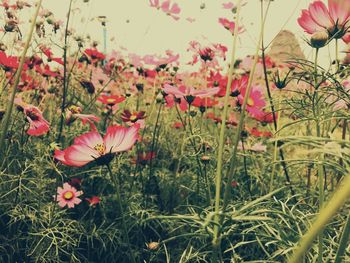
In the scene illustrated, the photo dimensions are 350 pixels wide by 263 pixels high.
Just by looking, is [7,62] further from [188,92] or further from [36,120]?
[188,92]

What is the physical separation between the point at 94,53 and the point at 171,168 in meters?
0.53

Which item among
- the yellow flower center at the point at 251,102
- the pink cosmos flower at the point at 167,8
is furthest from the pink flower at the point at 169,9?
the yellow flower center at the point at 251,102

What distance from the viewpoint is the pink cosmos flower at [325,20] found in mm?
689

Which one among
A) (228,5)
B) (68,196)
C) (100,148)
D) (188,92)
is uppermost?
(228,5)

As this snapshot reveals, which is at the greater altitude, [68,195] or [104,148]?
[104,148]

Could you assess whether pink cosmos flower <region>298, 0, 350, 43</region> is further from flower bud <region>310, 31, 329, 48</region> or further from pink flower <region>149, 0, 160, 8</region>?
pink flower <region>149, 0, 160, 8</region>

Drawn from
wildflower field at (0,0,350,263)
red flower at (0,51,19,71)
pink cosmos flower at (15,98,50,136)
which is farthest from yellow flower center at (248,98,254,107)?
red flower at (0,51,19,71)

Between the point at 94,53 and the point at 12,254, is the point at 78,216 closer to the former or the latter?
the point at 12,254

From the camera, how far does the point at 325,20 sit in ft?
2.33

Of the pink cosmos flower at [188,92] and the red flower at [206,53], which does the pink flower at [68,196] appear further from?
the red flower at [206,53]

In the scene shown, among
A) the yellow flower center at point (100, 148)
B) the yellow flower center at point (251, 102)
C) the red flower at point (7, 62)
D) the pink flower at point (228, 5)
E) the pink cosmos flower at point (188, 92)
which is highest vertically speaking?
the pink flower at point (228, 5)

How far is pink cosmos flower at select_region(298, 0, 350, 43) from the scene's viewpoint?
0.69 meters

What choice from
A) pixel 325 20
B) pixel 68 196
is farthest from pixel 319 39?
pixel 68 196

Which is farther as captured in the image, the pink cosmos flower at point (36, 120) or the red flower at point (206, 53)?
the red flower at point (206, 53)
